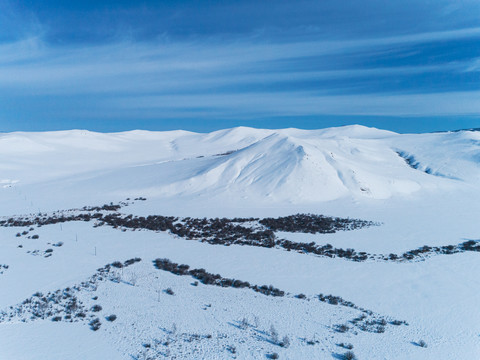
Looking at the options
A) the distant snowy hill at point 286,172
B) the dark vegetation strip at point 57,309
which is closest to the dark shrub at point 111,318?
the dark vegetation strip at point 57,309

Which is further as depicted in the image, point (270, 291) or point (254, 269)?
point (254, 269)

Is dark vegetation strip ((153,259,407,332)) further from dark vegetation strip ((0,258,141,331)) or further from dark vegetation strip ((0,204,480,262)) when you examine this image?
dark vegetation strip ((0,204,480,262))

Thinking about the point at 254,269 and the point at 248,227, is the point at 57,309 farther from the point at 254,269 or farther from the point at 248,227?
the point at 248,227

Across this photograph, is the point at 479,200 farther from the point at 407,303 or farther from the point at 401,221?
the point at 407,303

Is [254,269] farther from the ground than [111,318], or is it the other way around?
[254,269]

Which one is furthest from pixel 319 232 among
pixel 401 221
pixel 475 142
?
pixel 475 142

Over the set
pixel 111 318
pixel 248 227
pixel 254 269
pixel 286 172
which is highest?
pixel 286 172

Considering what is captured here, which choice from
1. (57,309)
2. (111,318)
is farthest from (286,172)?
(57,309)

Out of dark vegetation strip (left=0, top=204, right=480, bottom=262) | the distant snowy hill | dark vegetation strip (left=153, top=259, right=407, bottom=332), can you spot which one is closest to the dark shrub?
dark vegetation strip (left=153, top=259, right=407, bottom=332)
